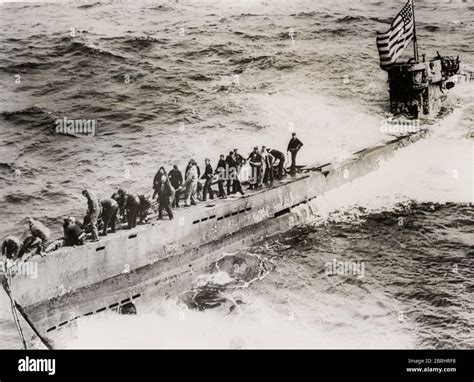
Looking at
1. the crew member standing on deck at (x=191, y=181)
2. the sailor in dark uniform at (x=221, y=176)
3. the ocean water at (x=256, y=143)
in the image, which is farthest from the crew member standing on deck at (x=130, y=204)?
the sailor in dark uniform at (x=221, y=176)

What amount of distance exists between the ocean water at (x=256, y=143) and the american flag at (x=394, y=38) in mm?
969

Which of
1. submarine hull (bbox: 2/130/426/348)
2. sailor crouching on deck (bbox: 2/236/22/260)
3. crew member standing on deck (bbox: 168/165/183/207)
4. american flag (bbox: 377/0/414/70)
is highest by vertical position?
american flag (bbox: 377/0/414/70)

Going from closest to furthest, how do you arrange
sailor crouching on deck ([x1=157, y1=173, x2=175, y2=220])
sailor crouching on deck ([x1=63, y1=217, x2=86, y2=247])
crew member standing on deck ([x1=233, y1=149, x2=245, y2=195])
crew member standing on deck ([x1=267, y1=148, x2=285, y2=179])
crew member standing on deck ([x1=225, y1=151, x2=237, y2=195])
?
sailor crouching on deck ([x1=63, y1=217, x2=86, y2=247])
sailor crouching on deck ([x1=157, y1=173, x2=175, y2=220])
crew member standing on deck ([x1=225, y1=151, x2=237, y2=195])
crew member standing on deck ([x1=233, y1=149, x2=245, y2=195])
crew member standing on deck ([x1=267, y1=148, x2=285, y2=179])

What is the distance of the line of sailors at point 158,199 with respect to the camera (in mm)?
7078

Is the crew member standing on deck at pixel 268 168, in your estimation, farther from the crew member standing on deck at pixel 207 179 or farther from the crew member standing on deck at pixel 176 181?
the crew member standing on deck at pixel 176 181

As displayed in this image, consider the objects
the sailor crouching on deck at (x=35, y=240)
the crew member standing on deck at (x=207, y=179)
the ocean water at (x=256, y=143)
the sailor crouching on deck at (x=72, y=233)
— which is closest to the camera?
the sailor crouching on deck at (x=35, y=240)

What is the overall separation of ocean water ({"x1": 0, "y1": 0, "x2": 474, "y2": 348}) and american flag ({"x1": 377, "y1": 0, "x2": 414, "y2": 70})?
0.97 meters

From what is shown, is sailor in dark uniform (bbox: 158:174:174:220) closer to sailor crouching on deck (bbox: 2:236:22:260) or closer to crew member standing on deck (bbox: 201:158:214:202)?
crew member standing on deck (bbox: 201:158:214:202)

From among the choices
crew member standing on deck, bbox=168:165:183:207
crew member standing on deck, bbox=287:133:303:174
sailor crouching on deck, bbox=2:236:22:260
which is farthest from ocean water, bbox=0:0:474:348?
crew member standing on deck, bbox=168:165:183:207

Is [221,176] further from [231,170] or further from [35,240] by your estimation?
[35,240]

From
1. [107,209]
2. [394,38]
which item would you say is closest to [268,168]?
[107,209]

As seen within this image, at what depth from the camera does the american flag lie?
38.8 feet
